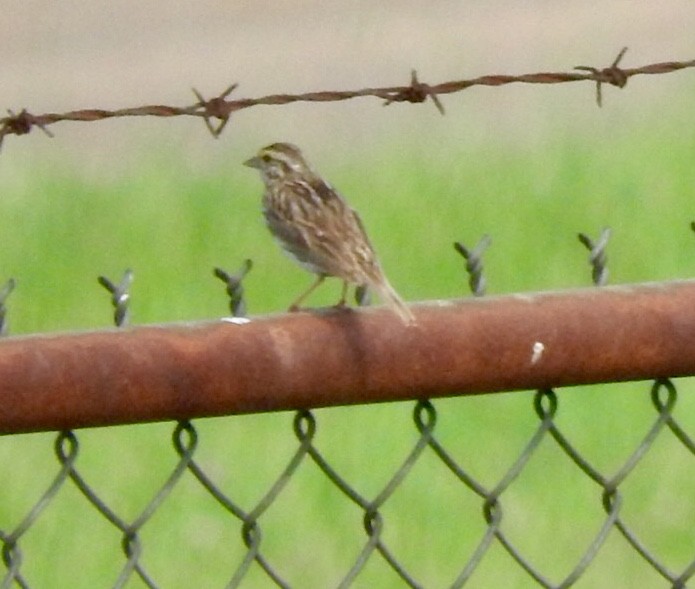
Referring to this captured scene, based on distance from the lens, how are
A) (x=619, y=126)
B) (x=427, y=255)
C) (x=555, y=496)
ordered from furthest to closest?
1. (x=619, y=126)
2. (x=427, y=255)
3. (x=555, y=496)

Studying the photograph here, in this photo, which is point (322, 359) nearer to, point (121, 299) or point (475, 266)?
point (121, 299)

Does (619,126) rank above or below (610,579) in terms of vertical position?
above

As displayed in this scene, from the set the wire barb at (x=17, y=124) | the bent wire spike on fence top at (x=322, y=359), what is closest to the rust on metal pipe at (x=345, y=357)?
the bent wire spike on fence top at (x=322, y=359)

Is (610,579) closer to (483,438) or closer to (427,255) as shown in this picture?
(483,438)

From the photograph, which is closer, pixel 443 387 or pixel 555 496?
pixel 443 387

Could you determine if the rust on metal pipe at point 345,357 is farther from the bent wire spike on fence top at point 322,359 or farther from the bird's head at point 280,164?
the bird's head at point 280,164

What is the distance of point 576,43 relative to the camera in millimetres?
11820

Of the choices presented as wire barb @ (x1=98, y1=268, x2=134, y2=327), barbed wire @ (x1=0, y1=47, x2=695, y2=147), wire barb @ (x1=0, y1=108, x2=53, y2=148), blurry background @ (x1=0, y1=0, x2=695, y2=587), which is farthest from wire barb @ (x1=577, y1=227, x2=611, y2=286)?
blurry background @ (x1=0, y1=0, x2=695, y2=587)

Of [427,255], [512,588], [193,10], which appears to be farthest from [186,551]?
[193,10]

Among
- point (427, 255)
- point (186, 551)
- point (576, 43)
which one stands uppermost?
point (576, 43)

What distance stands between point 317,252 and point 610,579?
1943mm

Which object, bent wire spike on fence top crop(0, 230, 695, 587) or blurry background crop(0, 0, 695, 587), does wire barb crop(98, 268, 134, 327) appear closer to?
bent wire spike on fence top crop(0, 230, 695, 587)

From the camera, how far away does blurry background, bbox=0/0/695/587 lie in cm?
589

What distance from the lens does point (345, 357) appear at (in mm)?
3070
